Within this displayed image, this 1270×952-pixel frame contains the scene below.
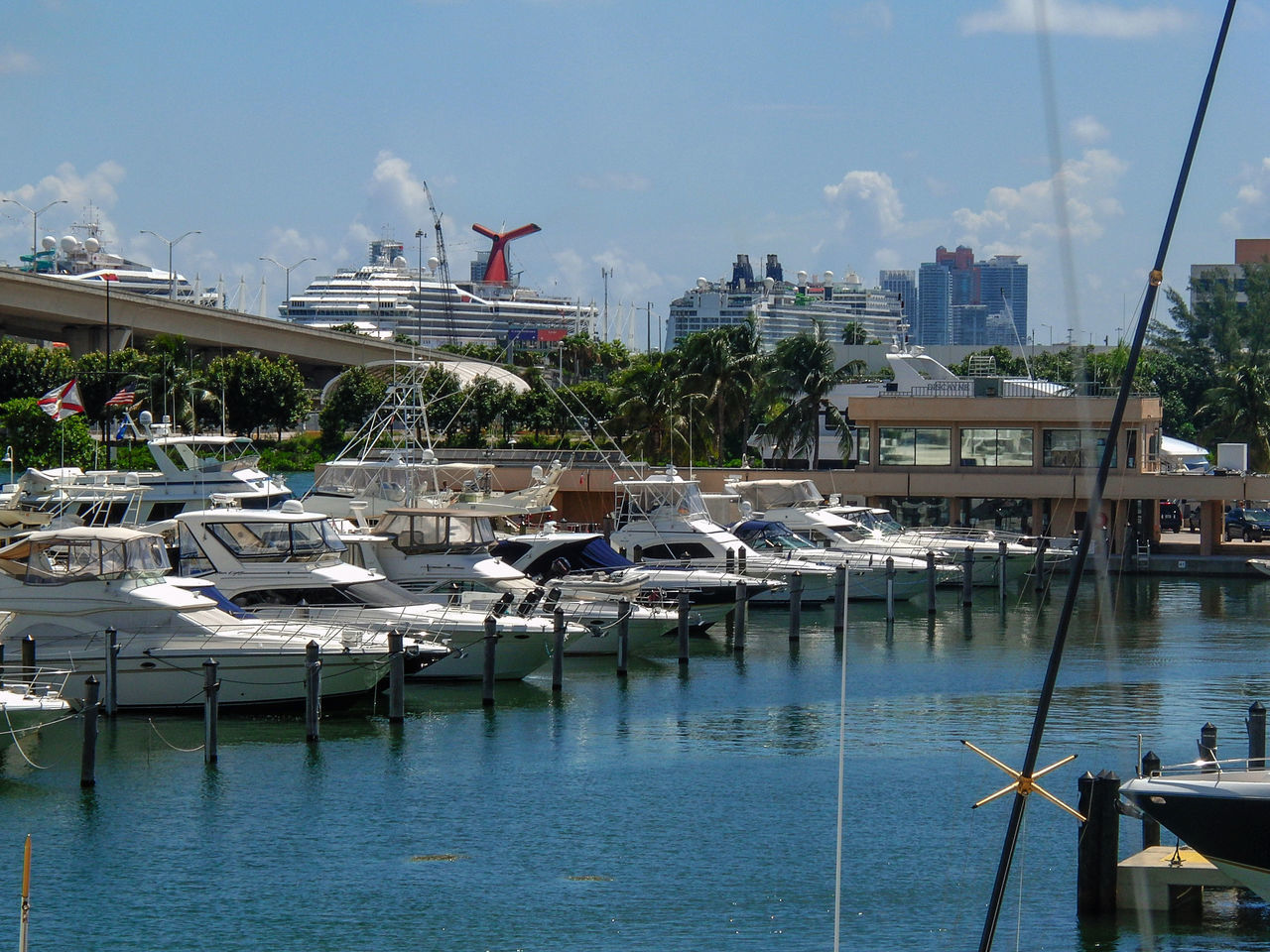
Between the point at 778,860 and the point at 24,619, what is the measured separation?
15.7 meters

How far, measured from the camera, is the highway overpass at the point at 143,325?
10400 cm

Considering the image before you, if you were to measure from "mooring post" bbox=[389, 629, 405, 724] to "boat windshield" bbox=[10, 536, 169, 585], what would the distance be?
4948mm

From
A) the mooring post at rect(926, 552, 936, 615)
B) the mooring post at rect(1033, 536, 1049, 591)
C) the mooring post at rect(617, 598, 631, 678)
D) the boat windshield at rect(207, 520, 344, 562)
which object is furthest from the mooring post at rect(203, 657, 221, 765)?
the mooring post at rect(1033, 536, 1049, 591)

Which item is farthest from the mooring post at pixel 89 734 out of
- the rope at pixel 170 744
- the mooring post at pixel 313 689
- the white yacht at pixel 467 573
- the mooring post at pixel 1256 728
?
the mooring post at pixel 1256 728

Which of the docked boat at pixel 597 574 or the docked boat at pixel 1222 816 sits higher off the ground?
the docked boat at pixel 597 574

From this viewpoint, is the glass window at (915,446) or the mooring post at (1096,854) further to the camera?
the glass window at (915,446)

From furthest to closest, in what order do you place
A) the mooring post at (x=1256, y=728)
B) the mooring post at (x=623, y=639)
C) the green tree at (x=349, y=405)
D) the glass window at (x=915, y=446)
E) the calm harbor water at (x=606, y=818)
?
the green tree at (x=349, y=405)
the glass window at (x=915, y=446)
the mooring post at (x=623, y=639)
the mooring post at (x=1256, y=728)
the calm harbor water at (x=606, y=818)

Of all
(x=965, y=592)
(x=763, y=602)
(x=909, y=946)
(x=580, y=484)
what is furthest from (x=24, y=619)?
(x=580, y=484)

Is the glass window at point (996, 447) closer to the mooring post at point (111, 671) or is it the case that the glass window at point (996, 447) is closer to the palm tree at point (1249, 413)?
the palm tree at point (1249, 413)

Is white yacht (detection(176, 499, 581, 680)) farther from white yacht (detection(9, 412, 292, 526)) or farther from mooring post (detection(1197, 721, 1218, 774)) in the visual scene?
mooring post (detection(1197, 721, 1218, 774))

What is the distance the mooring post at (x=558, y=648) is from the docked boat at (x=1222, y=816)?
16901 mm

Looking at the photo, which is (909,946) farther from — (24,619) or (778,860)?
(24,619)

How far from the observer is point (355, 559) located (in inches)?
1526

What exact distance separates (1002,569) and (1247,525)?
64.2 feet
